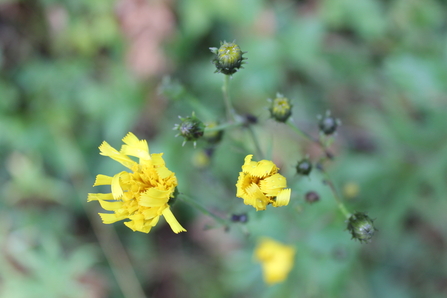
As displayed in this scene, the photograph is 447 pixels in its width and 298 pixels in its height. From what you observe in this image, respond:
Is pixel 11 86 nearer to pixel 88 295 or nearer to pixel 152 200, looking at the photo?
pixel 88 295

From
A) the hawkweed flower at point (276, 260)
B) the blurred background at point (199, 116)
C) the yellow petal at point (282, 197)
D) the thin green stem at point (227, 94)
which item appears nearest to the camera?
the yellow petal at point (282, 197)

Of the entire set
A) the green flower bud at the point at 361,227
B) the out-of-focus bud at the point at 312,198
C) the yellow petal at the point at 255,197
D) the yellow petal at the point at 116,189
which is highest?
the yellow petal at the point at 116,189

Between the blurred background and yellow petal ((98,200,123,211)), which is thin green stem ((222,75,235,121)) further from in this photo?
the blurred background

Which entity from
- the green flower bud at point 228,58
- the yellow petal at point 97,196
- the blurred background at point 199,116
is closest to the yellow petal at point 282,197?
the green flower bud at point 228,58

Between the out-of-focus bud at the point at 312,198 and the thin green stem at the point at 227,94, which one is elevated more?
the thin green stem at the point at 227,94

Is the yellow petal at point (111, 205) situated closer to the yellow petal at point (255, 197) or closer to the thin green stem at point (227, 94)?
the yellow petal at point (255, 197)

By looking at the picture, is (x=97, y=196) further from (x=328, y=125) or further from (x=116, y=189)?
(x=328, y=125)
